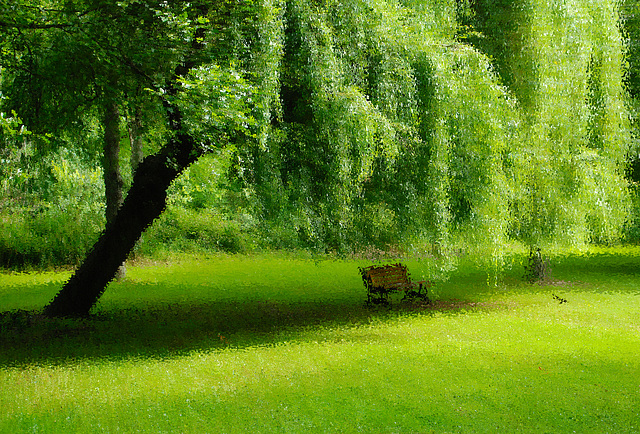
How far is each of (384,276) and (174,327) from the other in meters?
4.53

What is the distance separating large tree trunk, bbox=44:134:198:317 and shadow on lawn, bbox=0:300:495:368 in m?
0.43

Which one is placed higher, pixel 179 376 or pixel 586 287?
pixel 179 376

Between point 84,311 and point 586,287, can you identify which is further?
point 586,287

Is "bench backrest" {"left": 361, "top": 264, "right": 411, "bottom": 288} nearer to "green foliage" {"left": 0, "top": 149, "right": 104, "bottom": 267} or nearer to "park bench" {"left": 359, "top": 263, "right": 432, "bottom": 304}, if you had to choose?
"park bench" {"left": 359, "top": 263, "right": 432, "bottom": 304}

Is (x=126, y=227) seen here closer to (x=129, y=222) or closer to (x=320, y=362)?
(x=129, y=222)

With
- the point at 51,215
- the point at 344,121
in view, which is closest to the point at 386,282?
the point at 344,121

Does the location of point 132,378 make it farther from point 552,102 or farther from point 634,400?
point 552,102

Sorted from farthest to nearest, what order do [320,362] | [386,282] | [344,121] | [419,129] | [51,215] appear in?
[51,215]
[386,282]
[419,129]
[344,121]
[320,362]

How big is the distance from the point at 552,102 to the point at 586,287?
253 inches

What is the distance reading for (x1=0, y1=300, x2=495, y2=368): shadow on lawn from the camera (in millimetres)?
9945

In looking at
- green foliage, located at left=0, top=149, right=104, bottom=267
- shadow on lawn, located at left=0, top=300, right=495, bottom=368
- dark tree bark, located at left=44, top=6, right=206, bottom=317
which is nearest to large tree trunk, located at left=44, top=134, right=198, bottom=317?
dark tree bark, located at left=44, top=6, right=206, bottom=317

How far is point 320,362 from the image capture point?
8.80 m

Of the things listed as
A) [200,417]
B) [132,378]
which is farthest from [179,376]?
[200,417]

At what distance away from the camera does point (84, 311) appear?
41.2 ft
